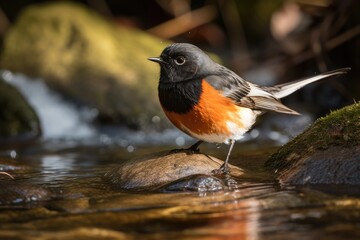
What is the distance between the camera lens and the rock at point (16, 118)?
10.2m

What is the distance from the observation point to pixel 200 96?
589 cm

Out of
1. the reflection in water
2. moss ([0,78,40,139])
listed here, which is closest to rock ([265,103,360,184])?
the reflection in water

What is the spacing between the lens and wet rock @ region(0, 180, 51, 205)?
504cm

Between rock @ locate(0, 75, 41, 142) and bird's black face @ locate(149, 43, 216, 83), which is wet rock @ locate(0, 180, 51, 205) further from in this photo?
rock @ locate(0, 75, 41, 142)

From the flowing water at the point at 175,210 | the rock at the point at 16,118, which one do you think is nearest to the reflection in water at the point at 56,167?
the flowing water at the point at 175,210

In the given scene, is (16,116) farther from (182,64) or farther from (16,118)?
(182,64)

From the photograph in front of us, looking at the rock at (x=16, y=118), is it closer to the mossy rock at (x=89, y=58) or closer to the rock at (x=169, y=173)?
the mossy rock at (x=89, y=58)

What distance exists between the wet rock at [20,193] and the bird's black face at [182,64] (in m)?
1.53

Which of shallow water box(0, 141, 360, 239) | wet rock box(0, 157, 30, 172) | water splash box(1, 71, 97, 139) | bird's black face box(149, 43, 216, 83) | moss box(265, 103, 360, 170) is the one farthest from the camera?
water splash box(1, 71, 97, 139)

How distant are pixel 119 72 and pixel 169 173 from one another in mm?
5720

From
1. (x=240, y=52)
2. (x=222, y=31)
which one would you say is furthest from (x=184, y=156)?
(x=222, y=31)

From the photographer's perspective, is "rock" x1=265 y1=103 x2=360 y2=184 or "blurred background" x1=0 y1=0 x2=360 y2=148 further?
"blurred background" x1=0 y1=0 x2=360 y2=148

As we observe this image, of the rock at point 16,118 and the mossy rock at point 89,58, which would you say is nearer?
the rock at point 16,118

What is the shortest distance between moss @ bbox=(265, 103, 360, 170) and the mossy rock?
4904mm
